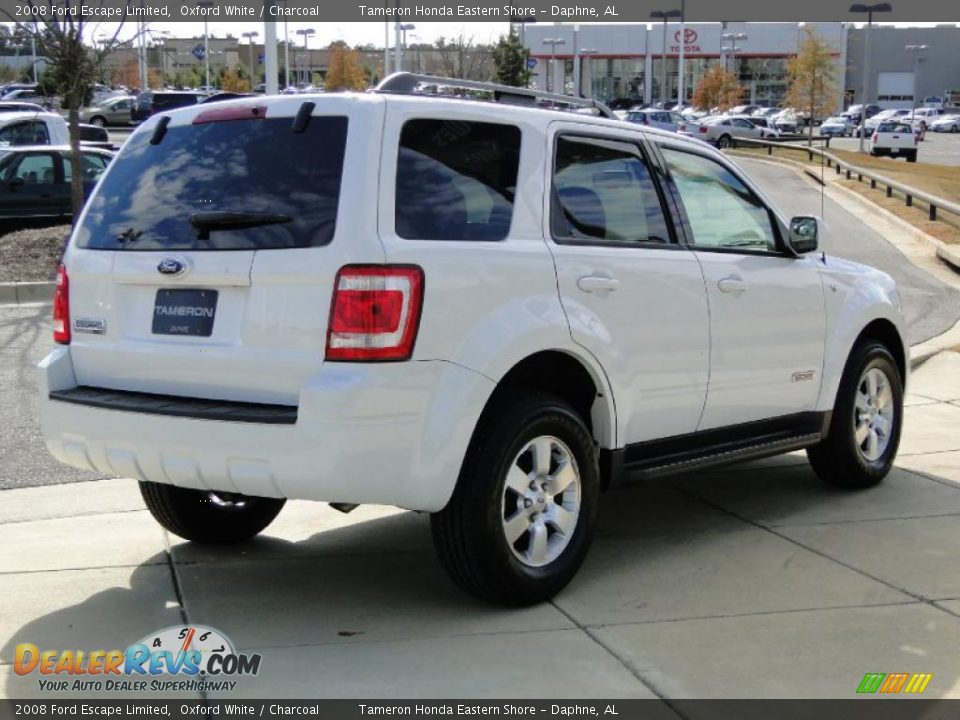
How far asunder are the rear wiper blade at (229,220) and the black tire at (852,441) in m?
3.45

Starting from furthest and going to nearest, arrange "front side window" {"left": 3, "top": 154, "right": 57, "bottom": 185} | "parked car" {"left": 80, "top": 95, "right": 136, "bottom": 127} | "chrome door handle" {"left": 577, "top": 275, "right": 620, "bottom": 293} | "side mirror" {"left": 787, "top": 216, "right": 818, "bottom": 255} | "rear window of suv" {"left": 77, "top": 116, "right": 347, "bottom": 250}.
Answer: "parked car" {"left": 80, "top": 95, "right": 136, "bottom": 127}
"front side window" {"left": 3, "top": 154, "right": 57, "bottom": 185}
"side mirror" {"left": 787, "top": 216, "right": 818, "bottom": 255}
"chrome door handle" {"left": 577, "top": 275, "right": 620, "bottom": 293}
"rear window of suv" {"left": 77, "top": 116, "right": 347, "bottom": 250}

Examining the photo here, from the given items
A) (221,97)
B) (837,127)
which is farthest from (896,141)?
(221,97)

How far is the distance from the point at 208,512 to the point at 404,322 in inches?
73.4

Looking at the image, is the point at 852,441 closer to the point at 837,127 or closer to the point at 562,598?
the point at 562,598

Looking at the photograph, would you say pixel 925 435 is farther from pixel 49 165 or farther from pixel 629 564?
pixel 49 165

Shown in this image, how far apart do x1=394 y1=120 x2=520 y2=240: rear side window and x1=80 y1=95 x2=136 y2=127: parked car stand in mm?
51996

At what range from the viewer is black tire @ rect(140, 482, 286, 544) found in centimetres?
573

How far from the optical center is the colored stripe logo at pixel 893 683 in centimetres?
428

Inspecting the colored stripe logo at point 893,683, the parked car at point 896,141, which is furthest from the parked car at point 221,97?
the parked car at point 896,141

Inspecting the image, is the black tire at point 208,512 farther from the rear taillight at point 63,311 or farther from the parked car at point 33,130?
the parked car at point 33,130

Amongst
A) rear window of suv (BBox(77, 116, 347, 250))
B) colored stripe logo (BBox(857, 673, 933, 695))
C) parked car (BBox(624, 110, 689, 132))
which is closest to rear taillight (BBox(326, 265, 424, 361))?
rear window of suv (BBox(77, 116, 347, 250))

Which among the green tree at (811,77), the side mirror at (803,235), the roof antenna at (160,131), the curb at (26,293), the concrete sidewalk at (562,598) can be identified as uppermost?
the green tree at (811,77)

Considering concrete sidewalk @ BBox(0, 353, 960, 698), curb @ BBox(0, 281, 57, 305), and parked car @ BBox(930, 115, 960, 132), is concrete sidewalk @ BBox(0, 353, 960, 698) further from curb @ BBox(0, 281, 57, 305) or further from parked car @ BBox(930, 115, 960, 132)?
parked car @ BBox(930, 115, 960, 132)

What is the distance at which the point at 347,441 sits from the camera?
14.6 ft
